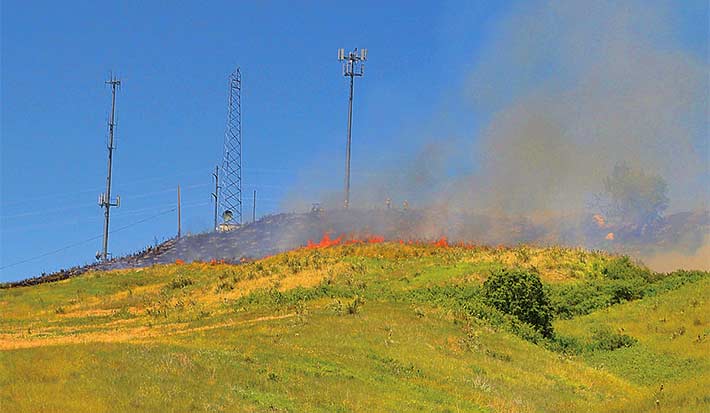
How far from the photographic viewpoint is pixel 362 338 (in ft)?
114

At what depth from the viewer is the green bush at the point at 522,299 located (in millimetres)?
45344

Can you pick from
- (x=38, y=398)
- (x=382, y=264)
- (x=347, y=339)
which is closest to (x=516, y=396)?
(x=347, y=339)

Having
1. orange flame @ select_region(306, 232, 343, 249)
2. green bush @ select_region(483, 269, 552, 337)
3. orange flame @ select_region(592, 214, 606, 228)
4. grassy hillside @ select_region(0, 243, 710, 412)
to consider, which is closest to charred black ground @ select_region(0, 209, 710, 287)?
orange flame @ select_region(592, 214, 606, 228)

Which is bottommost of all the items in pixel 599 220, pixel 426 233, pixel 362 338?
pixel 362 338

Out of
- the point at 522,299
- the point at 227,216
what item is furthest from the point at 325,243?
the point at 522,299

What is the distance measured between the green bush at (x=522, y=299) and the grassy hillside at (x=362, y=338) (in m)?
1.04

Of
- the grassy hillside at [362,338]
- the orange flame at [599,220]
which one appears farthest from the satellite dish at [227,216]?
the orange flame at [599,220]

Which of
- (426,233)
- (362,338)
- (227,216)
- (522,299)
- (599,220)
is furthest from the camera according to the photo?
(227,216)

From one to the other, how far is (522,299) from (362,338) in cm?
1418

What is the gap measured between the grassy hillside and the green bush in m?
1.04

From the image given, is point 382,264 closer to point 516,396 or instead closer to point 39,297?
point 39,297

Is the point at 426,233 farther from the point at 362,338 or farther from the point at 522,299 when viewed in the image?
the point at 362,338

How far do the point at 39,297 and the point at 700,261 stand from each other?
183 ft

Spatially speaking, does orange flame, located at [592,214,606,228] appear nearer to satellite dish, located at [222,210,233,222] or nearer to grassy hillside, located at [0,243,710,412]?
grassy hillside, located at [0,243,710,412]
